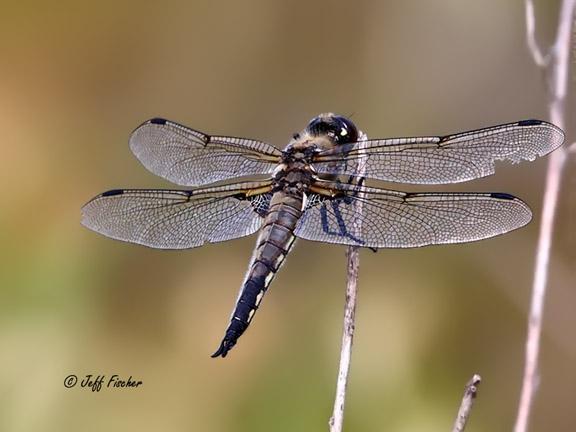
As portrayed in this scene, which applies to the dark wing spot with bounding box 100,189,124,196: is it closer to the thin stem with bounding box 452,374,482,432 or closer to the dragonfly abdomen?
the dragonfly abdomen

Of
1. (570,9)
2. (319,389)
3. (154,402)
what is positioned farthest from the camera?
(154,402)

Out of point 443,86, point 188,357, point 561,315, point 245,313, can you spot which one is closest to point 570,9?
point 443,86

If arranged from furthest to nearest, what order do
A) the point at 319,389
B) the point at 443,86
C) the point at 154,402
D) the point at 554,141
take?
the point at 443,86 < the point at 154,402 < the point at 319,389 < the point at 554,141

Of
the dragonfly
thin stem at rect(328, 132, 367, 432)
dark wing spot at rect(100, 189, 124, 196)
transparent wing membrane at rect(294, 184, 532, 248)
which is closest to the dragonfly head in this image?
the dragonfly

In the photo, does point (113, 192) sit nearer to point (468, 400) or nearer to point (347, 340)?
point (347, 340)

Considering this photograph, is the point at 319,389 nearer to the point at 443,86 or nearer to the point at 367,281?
the point at 367,281

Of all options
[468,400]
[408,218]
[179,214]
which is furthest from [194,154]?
[468,400]
